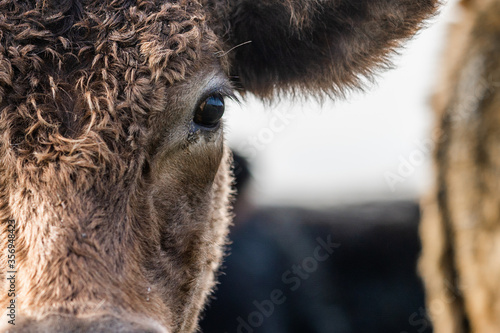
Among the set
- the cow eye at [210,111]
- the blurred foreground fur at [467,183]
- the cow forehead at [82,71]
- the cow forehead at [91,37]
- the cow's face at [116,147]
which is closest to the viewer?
the cow's face at [116,147]

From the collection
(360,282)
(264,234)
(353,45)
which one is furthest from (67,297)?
(360,282)

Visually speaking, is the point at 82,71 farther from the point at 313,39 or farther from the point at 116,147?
the point at 313,39

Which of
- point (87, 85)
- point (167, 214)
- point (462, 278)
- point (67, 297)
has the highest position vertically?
point (87, 85)

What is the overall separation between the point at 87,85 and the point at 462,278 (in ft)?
10.3

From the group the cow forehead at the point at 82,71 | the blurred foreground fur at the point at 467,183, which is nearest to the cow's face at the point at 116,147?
the cow forehead at the point at 82,71

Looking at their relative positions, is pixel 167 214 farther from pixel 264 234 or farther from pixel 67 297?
pixel 264 234

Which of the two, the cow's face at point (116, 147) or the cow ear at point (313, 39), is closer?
the cow's face at point (116, 147)

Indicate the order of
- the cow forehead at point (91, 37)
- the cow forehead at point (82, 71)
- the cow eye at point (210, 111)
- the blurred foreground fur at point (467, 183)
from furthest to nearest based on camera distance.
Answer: the blurred foreground fur at point (467, 183), the cow eye at point (210, 111), the cow forehead at point (91, 37), the cow forehead at point (82, 71)

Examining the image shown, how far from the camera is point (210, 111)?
279 centimetres

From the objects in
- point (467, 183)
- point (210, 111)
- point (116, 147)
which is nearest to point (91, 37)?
point (116, 147)

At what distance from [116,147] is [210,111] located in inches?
24.4

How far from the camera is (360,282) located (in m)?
5.81

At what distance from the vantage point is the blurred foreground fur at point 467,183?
13.1 ft

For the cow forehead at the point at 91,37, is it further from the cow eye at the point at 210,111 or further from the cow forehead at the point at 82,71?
the cow eye at the point at 210,111
